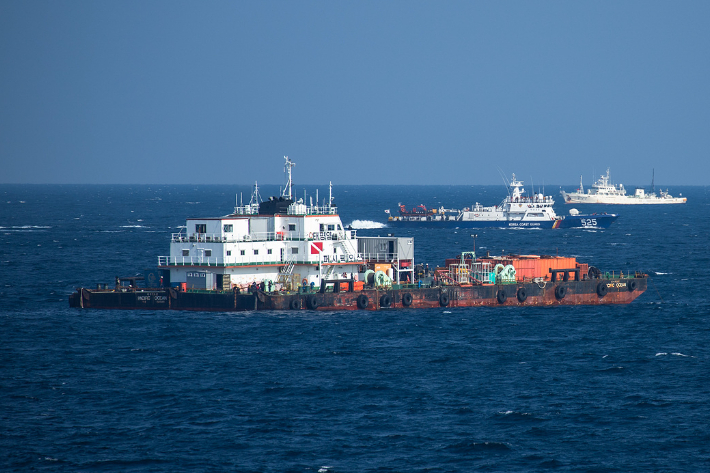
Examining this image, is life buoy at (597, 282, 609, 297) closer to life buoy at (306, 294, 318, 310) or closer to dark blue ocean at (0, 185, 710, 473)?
dark blue ocean at (0, 185, 710, 473)

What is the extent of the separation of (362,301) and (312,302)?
3.60m

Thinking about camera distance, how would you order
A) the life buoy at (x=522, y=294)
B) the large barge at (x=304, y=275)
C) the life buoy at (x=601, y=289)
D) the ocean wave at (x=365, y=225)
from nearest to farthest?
1. the large barge at (x=304, y=275)
2. the life buoy at (x=522, y=294)
3. the life buoy at (x=601, y=289)
4. the ocean wave at (x=365, y=225)

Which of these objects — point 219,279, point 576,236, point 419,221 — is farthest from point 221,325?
point 419,221

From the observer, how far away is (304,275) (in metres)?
65.0

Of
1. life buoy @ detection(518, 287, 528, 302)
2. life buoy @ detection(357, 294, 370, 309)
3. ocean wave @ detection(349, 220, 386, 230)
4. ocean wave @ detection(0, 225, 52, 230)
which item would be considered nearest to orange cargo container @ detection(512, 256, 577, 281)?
life buoy @ detection(518, 287, 528, 302)

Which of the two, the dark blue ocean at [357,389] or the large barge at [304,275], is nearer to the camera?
the dark blue ocean at [357,389]

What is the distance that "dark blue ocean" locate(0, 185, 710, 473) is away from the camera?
3553cm

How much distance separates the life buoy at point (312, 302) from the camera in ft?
203

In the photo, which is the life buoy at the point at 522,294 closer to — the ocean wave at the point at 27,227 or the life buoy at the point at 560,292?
the life buoy at the point at 560,292

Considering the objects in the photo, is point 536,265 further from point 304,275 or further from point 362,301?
point 304,275

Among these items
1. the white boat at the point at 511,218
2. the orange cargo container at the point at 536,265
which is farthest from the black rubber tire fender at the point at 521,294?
the white boat at the point at 511,218

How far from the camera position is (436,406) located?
138ft

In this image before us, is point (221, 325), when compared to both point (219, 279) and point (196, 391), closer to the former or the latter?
point (219, 279)

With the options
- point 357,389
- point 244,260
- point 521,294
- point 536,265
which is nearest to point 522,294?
point 521,294
